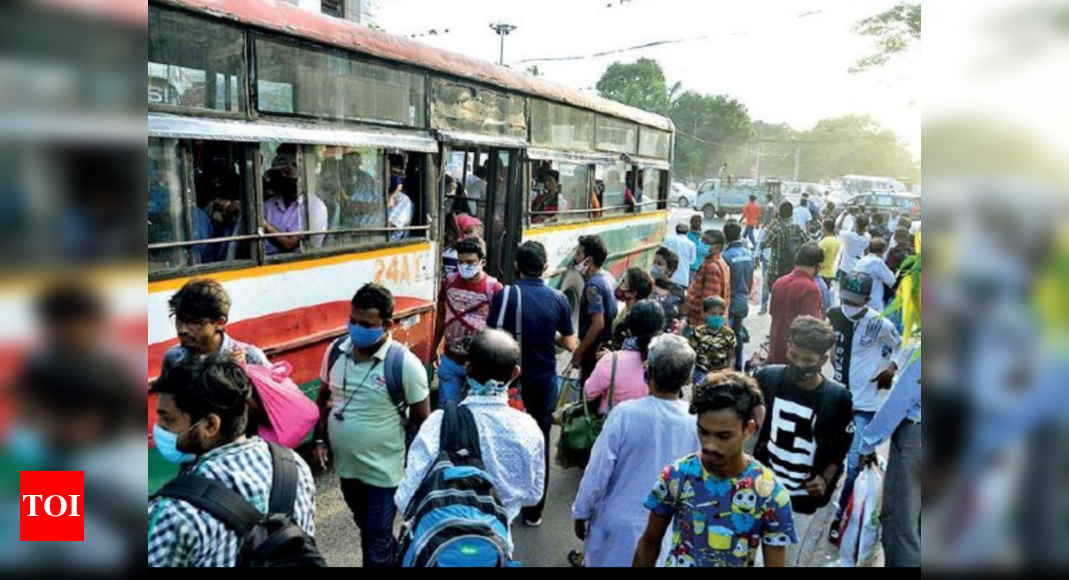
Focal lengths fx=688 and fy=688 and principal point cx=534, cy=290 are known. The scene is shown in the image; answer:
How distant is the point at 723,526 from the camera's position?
194 cm

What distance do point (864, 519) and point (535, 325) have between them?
1.83 m

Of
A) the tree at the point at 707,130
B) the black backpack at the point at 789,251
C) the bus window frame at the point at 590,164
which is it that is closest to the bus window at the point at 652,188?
the bus window frame at the point at 590,164

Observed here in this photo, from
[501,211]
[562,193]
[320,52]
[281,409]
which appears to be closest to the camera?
[281,409]

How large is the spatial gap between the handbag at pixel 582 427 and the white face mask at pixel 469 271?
111 centimetres

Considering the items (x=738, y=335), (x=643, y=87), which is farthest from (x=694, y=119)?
(x=738, y=335)

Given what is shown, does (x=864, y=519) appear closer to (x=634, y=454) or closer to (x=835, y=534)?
(x=835, y=534)

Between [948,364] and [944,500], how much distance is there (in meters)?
0.16

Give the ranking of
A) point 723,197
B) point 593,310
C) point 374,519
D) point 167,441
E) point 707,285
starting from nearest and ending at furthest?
point 167,441, point 374,519, point 593,310, point 707,285, point 723,197

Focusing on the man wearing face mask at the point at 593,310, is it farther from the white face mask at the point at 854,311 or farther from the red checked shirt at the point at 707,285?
the white face mask at the point at 854,311

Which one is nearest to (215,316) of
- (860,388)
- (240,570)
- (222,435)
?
(222,435)

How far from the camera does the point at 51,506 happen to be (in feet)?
2.76

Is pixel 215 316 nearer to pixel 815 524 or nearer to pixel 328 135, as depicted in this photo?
pixel 328 135

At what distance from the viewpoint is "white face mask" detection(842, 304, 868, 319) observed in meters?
4.00

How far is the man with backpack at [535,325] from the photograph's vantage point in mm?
3807
